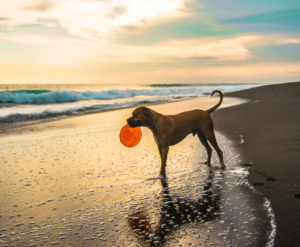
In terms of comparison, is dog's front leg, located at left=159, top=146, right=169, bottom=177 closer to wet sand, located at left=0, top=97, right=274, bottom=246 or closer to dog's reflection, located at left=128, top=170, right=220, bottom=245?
wet sand, located at left=0, top=97, right=274, bottom=246

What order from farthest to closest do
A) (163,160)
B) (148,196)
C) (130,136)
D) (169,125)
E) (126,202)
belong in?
(130,136) → (169,125) → (163,160) → (148,196) → (126,202)

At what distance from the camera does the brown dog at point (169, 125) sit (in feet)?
14.5

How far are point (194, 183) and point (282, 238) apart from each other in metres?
1.67

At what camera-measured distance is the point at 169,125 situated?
4.66 m

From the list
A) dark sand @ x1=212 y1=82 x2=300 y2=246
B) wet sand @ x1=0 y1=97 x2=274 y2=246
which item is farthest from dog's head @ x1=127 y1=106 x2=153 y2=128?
dark sand @ x1=212 y1=82 x2=300 y2=246

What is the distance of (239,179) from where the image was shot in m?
4.01

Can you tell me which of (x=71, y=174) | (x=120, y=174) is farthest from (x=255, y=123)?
(x=71, y=174)

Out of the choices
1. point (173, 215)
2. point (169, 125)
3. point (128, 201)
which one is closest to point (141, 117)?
point (169, 125)

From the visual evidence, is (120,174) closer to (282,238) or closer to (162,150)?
(162,150)

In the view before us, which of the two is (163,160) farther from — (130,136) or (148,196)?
(130,136)

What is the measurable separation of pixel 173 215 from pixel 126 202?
69 cm

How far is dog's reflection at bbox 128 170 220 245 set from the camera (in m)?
2.58

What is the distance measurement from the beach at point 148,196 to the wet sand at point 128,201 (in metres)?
0.01

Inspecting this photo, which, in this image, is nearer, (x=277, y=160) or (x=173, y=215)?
(x=173, y=215)
